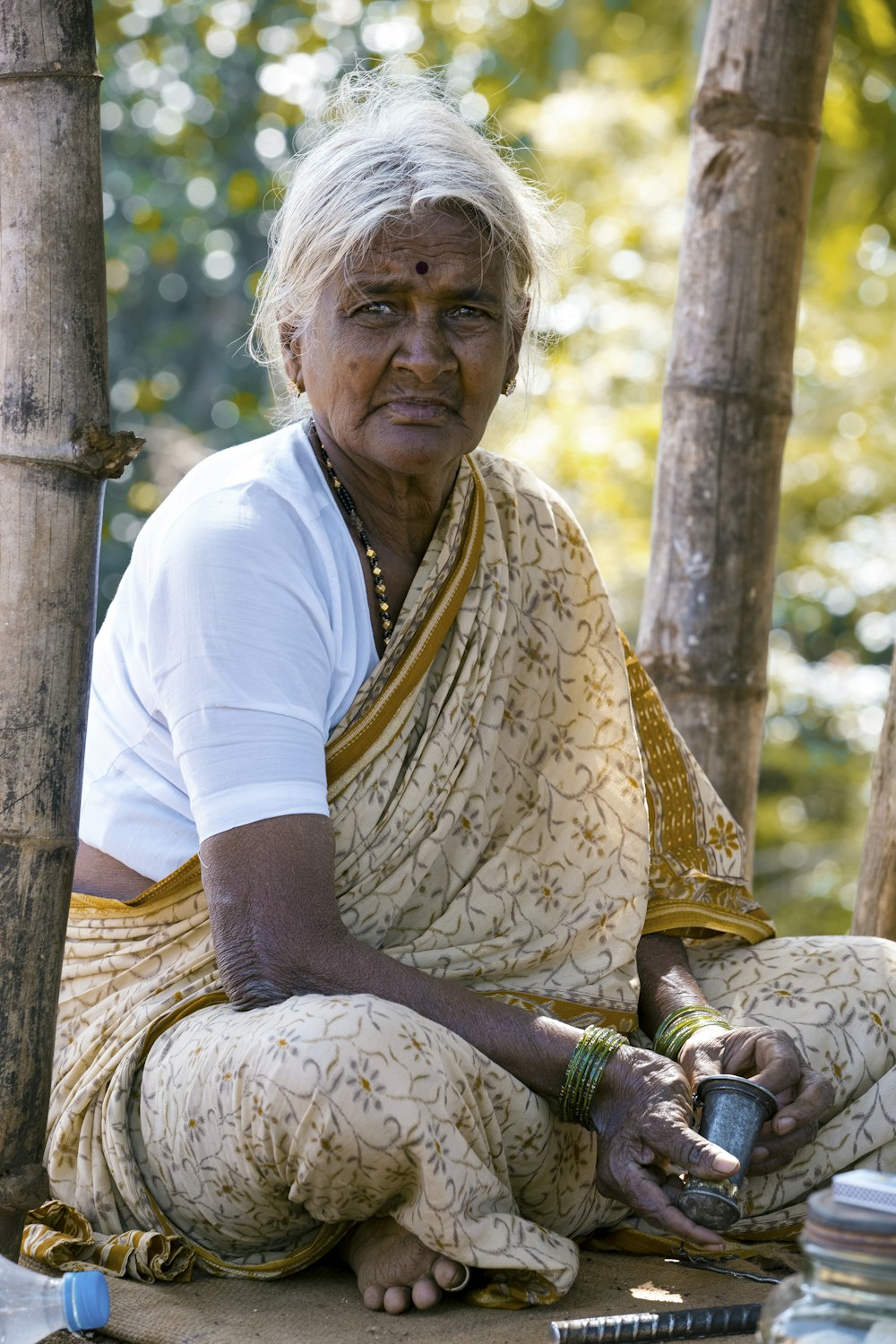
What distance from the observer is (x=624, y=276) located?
900 centimetres

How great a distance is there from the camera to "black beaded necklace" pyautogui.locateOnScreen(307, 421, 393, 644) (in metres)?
2.68

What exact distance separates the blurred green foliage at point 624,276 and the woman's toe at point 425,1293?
573cm

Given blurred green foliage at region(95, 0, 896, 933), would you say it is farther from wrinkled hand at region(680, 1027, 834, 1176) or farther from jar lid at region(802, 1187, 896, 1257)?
jar lid at region(802, 1187, 896, 1257)

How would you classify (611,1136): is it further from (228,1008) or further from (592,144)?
(592,144)

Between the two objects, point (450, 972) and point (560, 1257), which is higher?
point (450, 972)

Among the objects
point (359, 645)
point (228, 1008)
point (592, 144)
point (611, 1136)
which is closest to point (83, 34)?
point (359, 645)

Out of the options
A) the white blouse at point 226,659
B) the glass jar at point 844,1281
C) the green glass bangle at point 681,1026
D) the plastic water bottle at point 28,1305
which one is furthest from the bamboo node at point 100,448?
the green glass bangle at point 681,1026

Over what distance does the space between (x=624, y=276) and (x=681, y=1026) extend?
6.99 meters

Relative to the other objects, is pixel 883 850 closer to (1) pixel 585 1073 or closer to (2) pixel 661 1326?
(1) pixel 585 1073

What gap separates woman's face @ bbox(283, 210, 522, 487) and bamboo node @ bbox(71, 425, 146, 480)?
2.34 feet

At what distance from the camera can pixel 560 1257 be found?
222 centimetres

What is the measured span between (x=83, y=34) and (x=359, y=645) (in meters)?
1.02

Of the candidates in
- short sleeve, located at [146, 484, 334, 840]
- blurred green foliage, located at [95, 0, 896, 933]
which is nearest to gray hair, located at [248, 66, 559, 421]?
short sleeve, located at [146, 484, 334, 840]

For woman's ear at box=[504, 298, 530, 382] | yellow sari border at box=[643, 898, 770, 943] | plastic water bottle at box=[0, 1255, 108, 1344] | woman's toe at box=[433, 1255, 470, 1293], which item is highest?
woman's ear at box=[504, 298, 530, 382]
